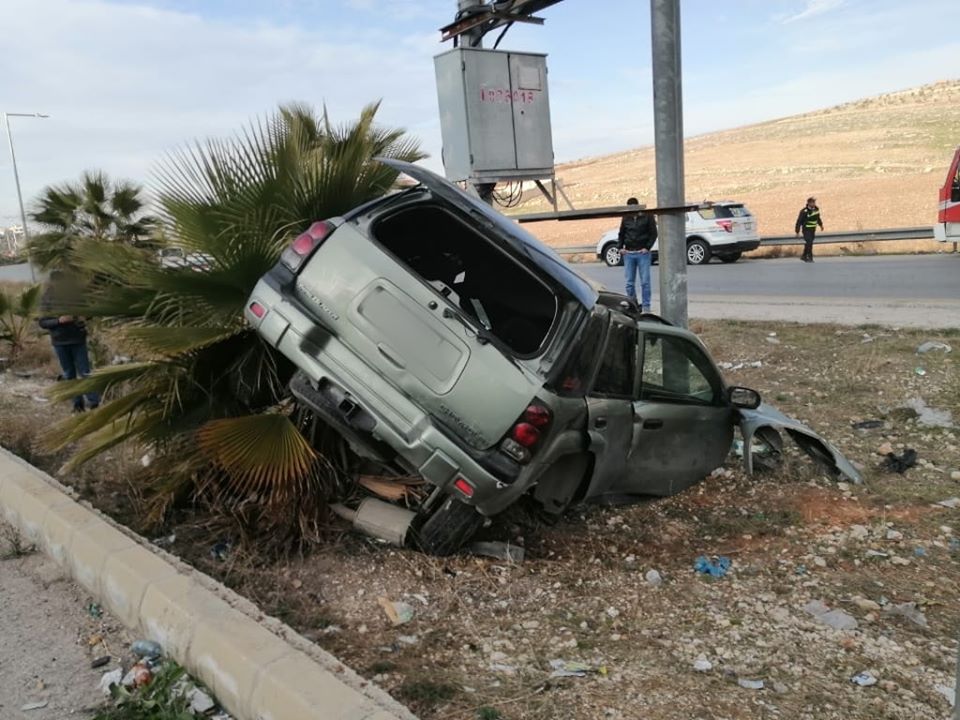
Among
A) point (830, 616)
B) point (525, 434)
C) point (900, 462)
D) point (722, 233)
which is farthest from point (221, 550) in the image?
point (722, 233)

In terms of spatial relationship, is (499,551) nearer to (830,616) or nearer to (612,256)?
(830,616)

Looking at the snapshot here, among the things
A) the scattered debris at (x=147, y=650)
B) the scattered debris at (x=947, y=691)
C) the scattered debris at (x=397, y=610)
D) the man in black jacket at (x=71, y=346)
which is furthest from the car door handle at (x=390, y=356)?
the man in black jacket at (x=71, y=346)

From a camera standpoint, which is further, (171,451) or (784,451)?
(784,451)

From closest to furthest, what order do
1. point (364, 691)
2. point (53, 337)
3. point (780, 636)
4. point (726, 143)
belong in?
point (364, 691) → point (780, 636) → point (53, 337) → point (726, 143)

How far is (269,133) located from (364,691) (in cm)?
344

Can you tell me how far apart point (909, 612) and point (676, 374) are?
195cm

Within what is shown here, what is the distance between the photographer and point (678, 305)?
6.65m

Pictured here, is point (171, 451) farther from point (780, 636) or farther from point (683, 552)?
point (780, 636)

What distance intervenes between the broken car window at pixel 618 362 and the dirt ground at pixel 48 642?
2.76 meters

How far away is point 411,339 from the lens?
13.2 feet

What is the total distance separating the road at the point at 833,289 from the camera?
1118 centimetres

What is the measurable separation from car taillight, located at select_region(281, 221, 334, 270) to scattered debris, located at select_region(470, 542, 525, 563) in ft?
6.09

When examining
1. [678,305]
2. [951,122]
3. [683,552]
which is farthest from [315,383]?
[951,122]

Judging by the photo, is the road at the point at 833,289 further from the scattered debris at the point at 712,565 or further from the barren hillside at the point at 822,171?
the scattered debris at the point at 712,565
